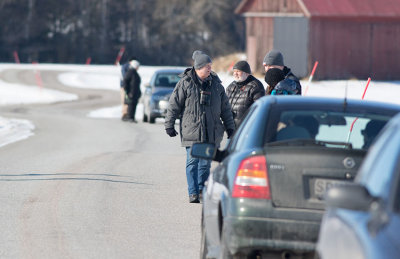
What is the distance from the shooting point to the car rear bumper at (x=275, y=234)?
6289mm

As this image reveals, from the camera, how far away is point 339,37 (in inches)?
1978

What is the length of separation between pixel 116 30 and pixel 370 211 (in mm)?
81112

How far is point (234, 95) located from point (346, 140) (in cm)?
482

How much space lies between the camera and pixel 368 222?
4398 millimetres

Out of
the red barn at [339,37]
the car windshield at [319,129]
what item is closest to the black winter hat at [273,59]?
the car windshield at [319,129]

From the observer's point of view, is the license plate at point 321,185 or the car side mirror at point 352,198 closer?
the car side mirror at point 352,198

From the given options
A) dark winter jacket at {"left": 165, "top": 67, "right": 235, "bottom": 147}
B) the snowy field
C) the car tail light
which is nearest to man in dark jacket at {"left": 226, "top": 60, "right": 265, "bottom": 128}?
dark winter jacket at {"left": 165, "top": 67, "right": 235, "bottom": 147}

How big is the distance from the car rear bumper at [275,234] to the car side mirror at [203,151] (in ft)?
4.63

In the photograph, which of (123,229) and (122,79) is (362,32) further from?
(123,229)

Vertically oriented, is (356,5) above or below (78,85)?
above

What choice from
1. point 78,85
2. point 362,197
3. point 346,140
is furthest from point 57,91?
point 362,197

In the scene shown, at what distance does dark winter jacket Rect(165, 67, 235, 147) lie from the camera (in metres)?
11.5

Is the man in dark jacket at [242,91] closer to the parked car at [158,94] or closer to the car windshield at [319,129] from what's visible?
the car windshield at [319,129]

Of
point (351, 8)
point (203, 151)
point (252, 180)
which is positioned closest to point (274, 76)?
point (203, 151)
